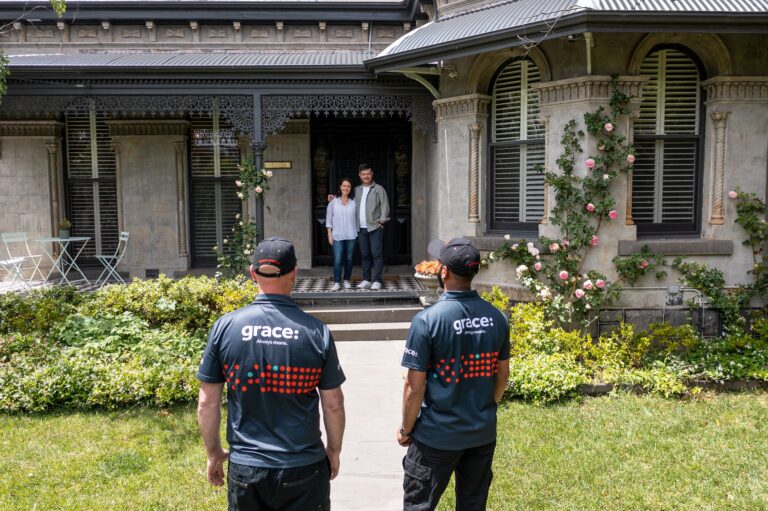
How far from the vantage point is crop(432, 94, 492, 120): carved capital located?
848 centimetres

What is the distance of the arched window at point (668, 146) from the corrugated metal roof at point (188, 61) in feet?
13.1

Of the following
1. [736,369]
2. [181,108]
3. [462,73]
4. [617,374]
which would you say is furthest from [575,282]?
[181,108]

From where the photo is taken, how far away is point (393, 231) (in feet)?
40.9

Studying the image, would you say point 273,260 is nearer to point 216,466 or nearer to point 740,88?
point 216,466

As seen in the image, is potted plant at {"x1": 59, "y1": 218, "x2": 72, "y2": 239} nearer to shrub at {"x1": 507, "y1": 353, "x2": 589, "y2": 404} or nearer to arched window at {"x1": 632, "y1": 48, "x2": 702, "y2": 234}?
shrub at {"x1": 507, "y1": 353, "x2": 589, "y2": 404}

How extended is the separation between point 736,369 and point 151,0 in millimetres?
10938

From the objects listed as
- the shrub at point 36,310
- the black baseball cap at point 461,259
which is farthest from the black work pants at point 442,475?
the shrub at point 36,310

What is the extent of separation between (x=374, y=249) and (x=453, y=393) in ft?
22.2

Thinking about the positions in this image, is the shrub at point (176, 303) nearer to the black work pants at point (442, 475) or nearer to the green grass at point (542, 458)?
the green grass at point (542, 458)

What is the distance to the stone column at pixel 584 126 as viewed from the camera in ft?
24.4

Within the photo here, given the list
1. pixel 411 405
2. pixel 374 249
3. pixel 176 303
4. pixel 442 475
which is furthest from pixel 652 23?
pixel 176 303

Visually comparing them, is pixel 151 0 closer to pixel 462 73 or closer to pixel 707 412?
pixel 462 73

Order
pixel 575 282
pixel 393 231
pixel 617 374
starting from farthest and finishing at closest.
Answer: pixel 393 231 → pixel 575 282 → pixel 617 374

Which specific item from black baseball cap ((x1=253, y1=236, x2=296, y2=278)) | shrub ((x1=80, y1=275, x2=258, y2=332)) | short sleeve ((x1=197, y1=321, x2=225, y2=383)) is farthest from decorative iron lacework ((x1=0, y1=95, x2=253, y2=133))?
short sleeve ((x1=197, y1=321, x2=225, y2=383))
